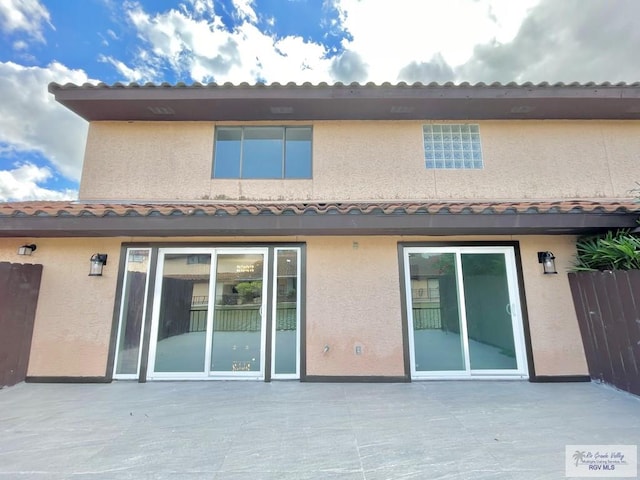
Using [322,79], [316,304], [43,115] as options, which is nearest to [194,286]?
[316,304]

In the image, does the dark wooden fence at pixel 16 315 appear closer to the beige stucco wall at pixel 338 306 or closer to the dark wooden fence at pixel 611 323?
the beige stucco wall at pixel 338 306

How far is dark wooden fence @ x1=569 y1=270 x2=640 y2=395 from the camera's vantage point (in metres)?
5.28

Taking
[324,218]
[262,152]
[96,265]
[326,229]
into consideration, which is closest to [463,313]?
[326,229]

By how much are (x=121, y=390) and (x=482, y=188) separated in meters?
10.2

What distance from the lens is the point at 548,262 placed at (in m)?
6.66

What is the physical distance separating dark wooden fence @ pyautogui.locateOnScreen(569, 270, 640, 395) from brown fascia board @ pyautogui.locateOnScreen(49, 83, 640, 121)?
15.6ft

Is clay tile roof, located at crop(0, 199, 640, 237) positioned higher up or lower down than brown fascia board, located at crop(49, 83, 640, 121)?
lower down

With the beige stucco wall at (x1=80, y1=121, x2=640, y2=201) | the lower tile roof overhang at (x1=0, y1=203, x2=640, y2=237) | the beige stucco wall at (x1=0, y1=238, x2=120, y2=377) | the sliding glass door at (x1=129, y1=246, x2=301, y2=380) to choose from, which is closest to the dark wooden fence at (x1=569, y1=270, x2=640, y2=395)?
the lower tile roof overhang at (x1=0, y1=203, x2=640, y2=237)

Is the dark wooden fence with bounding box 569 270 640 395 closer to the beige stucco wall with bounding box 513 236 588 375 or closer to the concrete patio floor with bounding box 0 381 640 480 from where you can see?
the beige stucco wall with bounding box 513 236 588 375

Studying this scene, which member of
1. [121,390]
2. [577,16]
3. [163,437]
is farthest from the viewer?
[577,16]

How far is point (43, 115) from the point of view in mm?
14383

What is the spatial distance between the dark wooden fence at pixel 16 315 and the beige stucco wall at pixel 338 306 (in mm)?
161

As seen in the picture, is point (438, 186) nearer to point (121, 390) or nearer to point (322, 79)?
point (322, 79)

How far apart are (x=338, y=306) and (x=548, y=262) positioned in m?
4.92
